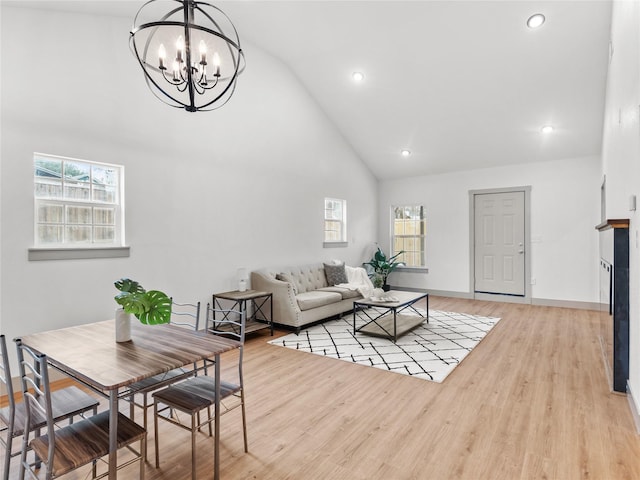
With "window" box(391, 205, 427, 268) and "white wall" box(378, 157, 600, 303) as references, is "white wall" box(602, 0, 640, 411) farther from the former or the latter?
"window" box(391, 205, 427, 268)

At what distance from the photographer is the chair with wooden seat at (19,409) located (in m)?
1.67

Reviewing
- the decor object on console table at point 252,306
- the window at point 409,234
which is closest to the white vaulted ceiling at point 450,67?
the window at point 409,234

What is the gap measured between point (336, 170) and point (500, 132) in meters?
2.85

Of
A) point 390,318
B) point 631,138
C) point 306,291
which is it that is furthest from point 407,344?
point 631,138

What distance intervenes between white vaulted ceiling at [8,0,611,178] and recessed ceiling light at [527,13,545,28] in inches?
2.4

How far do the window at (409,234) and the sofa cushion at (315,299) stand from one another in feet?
9.93

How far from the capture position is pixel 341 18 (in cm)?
440

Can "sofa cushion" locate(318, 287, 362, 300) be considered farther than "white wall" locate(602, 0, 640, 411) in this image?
Yes

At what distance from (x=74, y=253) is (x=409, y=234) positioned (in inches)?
248

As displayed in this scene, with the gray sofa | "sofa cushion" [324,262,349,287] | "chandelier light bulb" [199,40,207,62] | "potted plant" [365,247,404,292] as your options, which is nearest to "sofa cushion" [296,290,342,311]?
the gray sofa

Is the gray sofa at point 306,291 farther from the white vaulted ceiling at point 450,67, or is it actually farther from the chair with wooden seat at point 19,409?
the chair with wooden seat at point 19,409

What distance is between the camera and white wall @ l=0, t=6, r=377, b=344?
302cm

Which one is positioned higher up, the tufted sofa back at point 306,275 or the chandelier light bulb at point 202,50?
the chandelier light bulb at point 202,50

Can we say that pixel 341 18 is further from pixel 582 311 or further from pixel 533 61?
pixel 582 311
